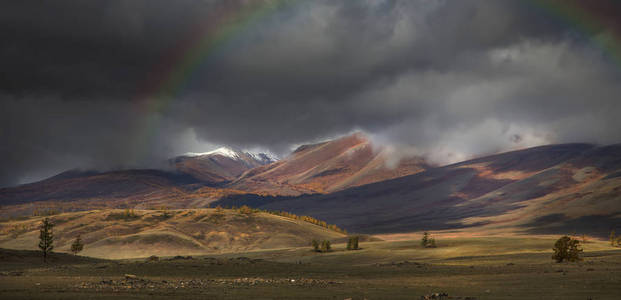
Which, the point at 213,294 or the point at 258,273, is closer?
the point at 213,294

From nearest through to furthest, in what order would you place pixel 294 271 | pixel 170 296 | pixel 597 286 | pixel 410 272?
pixel 170 296 < pixel 597 286 < pixel 410 272 < pixel 294 271

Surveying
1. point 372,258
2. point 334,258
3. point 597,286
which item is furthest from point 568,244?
point 334,258

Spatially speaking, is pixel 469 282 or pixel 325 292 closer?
pixel 325 292

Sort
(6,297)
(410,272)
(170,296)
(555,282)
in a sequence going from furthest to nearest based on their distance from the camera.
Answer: (410,272) → (555,282) → (170,296) → (6,297)

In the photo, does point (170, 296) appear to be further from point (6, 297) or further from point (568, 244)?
point (568, 244)

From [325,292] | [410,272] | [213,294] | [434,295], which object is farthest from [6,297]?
[410,272]

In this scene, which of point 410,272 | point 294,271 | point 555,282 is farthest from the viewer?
point 294,271

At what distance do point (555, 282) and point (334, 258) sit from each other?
10304 centimetres

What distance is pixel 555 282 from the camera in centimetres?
4972

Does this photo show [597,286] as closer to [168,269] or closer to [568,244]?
[568,244]

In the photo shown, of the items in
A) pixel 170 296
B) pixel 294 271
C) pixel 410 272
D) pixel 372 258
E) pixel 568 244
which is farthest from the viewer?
pixel 372 258

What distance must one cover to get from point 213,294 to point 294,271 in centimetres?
3952

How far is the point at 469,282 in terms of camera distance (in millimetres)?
54938

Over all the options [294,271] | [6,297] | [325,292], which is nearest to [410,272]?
[294,271]
